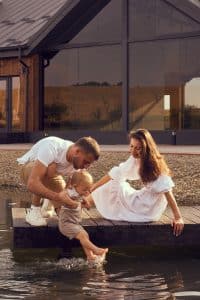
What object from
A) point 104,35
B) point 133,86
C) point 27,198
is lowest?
point 27,198

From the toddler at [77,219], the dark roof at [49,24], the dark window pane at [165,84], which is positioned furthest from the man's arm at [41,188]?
the dark window pane at [165,84]

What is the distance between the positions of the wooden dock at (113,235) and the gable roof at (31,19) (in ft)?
45.3

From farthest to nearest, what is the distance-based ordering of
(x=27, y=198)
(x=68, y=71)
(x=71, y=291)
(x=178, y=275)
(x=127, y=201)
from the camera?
(x=68, y=71) → (x=27, y=198) → (x=127, y=201) → (x=178, y=275) → (x=71, y=291)

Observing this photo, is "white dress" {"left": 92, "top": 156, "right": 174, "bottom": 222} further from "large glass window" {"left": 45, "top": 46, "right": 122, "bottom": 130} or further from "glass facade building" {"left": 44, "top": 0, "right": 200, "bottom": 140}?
"large glass window" {"left": 45, "top": 46, "right": 122, "bottom": 130}

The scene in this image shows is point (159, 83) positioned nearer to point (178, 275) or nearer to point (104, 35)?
point (104, 35)

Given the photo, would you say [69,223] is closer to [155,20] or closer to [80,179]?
[80,179]

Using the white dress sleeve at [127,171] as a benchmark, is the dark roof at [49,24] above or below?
above

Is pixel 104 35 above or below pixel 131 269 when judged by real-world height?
above

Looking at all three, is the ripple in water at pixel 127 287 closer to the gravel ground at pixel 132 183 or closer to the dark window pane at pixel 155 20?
the gravel ground at pixel 132 183

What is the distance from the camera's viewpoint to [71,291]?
4789mm

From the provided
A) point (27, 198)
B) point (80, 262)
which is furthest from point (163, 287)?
point (27, 198)

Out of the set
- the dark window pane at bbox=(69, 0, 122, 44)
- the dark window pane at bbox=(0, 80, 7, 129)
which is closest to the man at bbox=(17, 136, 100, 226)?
the dark window pane at bbox=(69, 0, 122, 44)

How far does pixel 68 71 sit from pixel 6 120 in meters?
2.91

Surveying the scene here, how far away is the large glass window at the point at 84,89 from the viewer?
18938mm
